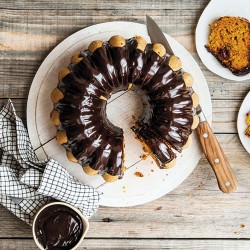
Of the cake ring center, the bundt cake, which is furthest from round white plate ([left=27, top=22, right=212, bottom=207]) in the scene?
the bundt cake

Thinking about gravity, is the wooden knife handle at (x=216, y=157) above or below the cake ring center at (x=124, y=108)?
below

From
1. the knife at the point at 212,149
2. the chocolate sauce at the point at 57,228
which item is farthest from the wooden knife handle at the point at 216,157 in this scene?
the chocolate sauce at the point at 57,228

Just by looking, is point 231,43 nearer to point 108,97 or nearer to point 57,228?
point 108,97

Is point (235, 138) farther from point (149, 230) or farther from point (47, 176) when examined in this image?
point (47, 176)

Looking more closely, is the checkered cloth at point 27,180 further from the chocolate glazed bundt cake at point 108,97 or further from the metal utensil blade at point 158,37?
the metal utensil blade at point 158,37

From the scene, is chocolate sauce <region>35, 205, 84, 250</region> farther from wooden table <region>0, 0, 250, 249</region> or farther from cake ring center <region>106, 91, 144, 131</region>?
cake ring center <region>106, 91, 144, 131</region>
